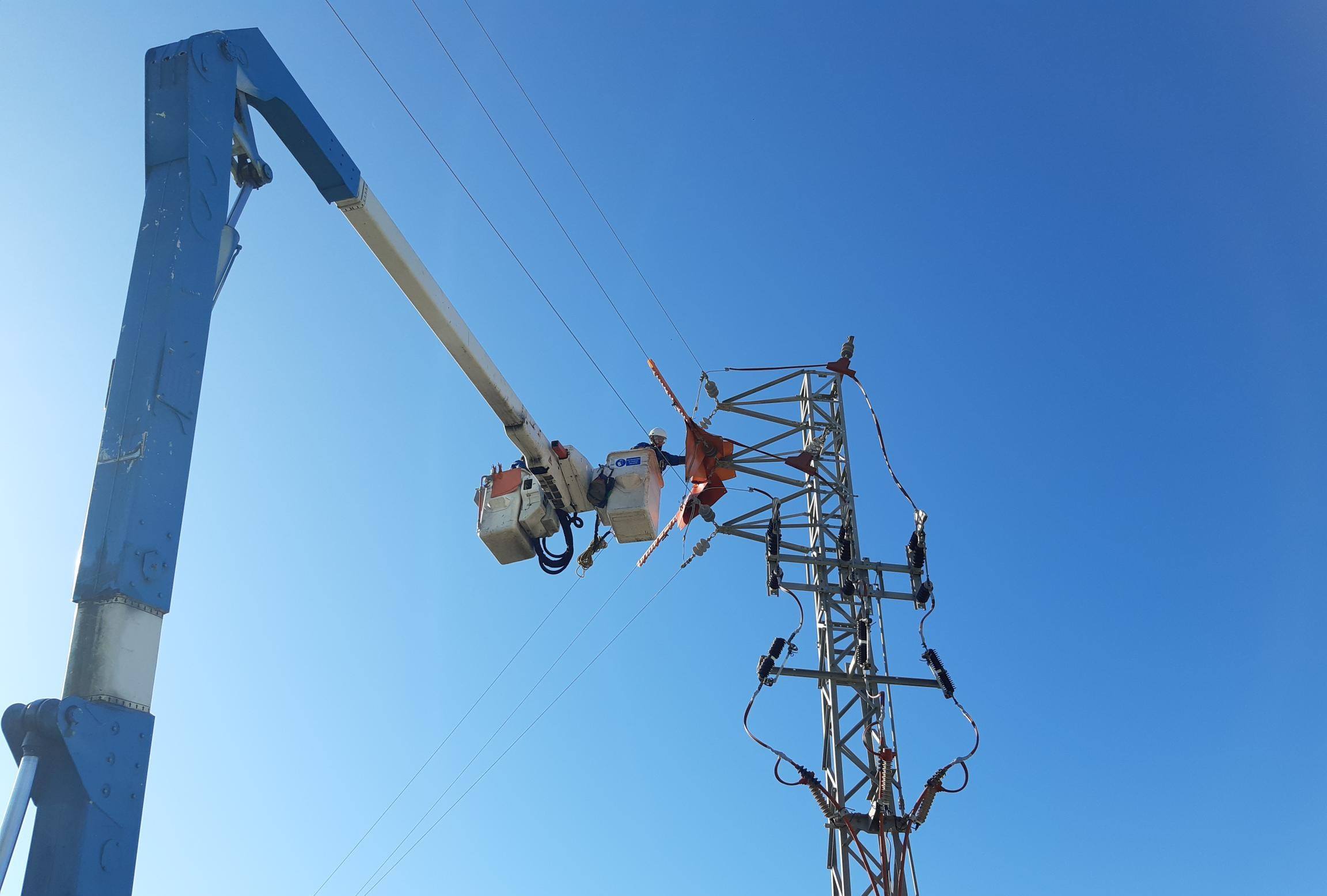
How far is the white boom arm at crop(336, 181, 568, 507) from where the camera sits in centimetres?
1059

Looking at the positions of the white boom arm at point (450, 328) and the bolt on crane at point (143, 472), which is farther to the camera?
Answer: the white boom arm at point (450, 328)

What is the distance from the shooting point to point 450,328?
1163 cm

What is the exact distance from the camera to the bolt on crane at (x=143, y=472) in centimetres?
526

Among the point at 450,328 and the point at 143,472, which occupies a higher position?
the point at 450,328

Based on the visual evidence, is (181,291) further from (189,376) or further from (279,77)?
(279,77)

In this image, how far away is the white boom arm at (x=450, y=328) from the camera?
34.8 ft

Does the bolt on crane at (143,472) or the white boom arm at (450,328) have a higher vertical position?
the white boom arm at (450,328)

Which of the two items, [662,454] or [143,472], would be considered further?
[662,454]

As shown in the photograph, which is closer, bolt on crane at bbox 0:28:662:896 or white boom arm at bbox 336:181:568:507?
bolt on crane at bbox 0:28:662:896

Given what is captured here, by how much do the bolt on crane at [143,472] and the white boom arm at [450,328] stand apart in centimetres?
154

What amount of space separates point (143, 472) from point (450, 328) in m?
5.95

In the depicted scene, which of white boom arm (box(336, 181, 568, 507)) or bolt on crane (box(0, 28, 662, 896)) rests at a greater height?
white boom arm (box(336, 181, 568, 507))

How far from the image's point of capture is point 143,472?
586 cm

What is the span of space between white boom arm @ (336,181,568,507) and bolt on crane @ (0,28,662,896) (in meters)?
1.54
